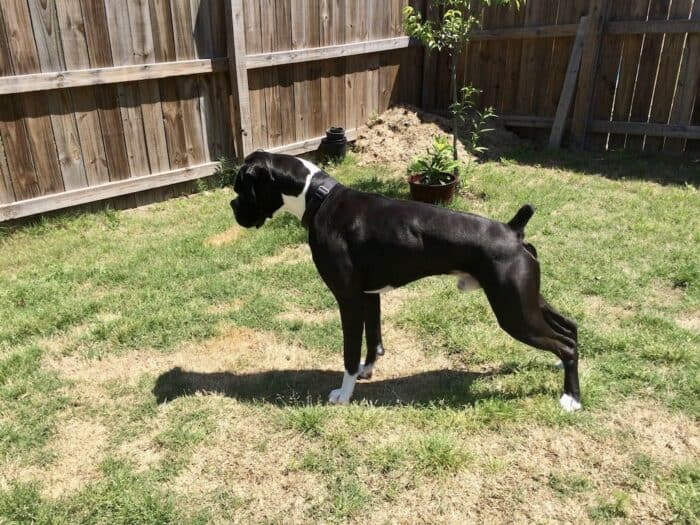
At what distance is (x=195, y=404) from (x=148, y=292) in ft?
5.20

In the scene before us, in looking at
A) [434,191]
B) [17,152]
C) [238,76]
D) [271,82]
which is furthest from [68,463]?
[271,82]

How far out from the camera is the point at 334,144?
26.6 feet

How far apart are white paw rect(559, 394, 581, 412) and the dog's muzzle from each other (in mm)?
2014

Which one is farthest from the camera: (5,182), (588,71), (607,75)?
(607,75)

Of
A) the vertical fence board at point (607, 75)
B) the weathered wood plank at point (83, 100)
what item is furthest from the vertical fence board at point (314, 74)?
the vertical fence board at point (607, 75)

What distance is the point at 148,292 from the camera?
4.70 metres

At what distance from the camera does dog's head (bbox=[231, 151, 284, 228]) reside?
3.16 metres

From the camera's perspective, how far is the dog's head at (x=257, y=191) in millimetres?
3156

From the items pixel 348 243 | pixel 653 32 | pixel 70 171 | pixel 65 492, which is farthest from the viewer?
pixel 653 32

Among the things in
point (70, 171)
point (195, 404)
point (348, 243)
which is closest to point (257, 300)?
point (195, 404)

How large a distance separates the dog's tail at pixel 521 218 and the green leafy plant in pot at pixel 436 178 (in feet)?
10.5

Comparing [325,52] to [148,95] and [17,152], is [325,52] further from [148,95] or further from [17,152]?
[17,152]

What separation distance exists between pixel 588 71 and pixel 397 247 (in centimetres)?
656

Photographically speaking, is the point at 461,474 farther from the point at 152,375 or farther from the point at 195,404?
the point at 152,375
